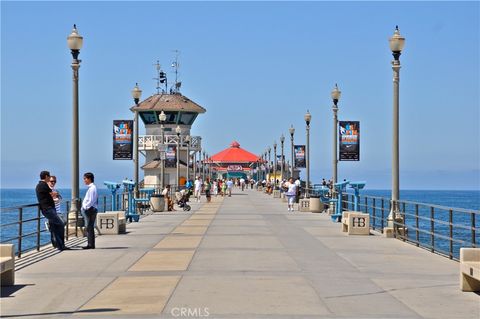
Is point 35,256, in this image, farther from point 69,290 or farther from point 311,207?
point 311,207

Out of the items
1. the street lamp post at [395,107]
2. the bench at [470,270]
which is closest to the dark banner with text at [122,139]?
the street lamp post at [395,107]

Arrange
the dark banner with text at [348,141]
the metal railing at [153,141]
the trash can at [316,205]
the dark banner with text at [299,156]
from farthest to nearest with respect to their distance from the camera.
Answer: the metal railing at [153,141], the dark banner with text at [299,156], the trash can at [316,205], the dark banner with text at [348,141]

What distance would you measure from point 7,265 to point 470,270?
674 centimetres

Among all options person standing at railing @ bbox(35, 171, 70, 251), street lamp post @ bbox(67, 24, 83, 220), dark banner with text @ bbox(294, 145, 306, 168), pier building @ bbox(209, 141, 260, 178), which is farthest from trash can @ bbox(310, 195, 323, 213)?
pier building @ bbox(209, 141, 260, 178)

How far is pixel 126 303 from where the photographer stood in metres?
12.1

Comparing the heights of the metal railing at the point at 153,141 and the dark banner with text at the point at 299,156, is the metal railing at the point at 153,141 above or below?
above

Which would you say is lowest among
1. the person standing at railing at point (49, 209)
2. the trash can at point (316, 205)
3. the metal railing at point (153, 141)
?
the trash can at point (316, 205)

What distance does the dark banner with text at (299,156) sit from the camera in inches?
2589

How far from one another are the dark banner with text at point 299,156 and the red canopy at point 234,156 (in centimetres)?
8176

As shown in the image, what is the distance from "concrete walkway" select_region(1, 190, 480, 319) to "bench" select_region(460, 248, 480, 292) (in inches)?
7.9

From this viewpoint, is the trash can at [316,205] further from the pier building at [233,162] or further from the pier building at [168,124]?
the pier building at [233,162]

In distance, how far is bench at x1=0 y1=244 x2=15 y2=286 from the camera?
44.4ft

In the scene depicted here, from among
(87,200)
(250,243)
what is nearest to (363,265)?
(250,243)

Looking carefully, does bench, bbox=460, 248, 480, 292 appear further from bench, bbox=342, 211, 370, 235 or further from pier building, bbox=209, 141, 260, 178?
pier building, bbox=209, 141, 260, 178
